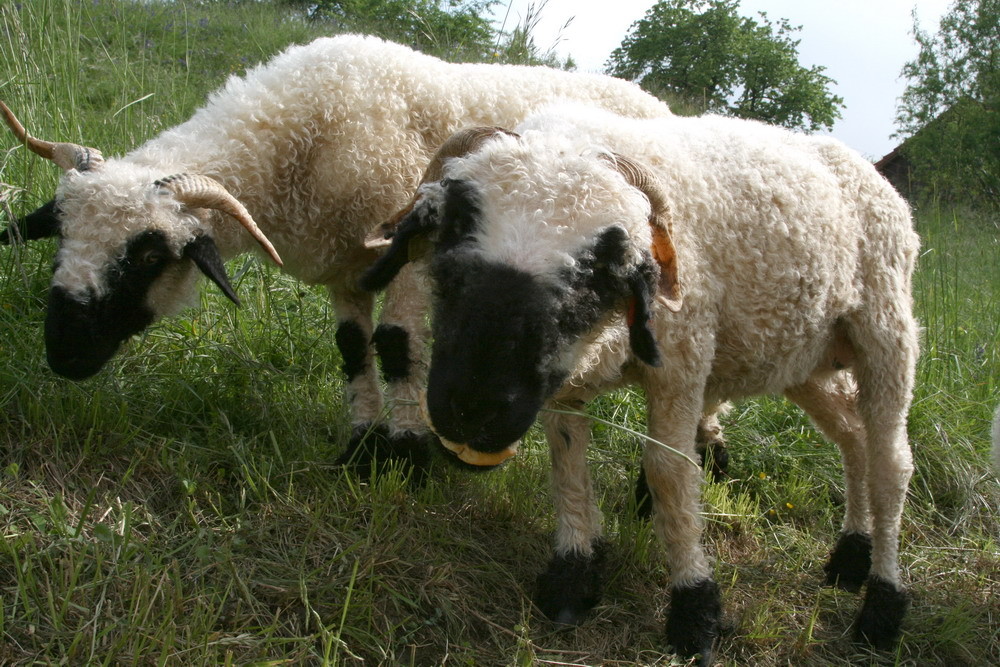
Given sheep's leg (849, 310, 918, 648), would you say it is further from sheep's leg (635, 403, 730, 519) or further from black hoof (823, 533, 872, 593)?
sheep's leg (635, 403, 730, 519)

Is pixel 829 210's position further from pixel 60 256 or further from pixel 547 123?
pixel 60 256

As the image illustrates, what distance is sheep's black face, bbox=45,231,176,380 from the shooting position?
3010 mm

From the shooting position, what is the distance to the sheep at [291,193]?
3121mm

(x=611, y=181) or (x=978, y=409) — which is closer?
(x=611, y=181)

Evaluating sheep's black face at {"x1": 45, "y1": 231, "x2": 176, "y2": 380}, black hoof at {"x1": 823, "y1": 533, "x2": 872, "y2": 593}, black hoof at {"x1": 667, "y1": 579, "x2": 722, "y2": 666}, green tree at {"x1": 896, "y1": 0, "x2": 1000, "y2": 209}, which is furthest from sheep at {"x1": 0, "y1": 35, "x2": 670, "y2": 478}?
green tree at {"x1": 896, "y1": 0, "x2": 1000, "y2": 209}

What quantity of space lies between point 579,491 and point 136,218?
201 cm

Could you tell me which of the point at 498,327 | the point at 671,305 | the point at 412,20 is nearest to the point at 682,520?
the point at 671,305

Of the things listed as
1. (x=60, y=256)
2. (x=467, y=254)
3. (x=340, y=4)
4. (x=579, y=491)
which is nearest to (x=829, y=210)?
(x=579, y=491)

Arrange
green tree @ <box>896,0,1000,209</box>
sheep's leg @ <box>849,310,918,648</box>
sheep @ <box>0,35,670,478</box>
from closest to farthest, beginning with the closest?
1. sheep @ <box>0,35,670,478</box>
2. sheep's leg @ <box>849,310,918,648</box>
3. green tree @ <box>896,0,1000,209</box>

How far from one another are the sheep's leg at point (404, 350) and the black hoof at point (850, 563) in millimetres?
1905

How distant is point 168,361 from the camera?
3.91 metres

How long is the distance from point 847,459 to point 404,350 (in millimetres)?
2177

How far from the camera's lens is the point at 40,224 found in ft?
10.6

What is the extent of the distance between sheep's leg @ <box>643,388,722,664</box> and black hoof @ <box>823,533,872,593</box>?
3.22 ft
